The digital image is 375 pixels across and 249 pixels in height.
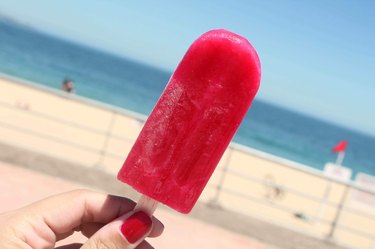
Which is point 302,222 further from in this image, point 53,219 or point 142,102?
point 142,102

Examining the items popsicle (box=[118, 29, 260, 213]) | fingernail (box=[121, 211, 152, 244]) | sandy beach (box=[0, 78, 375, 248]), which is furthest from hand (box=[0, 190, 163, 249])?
sandy beach (box=[0, 78, 375, 248])

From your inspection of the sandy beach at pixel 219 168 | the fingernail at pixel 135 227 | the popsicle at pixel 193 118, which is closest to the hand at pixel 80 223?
the fingernail at pixel 135 227

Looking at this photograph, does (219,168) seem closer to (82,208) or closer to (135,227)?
(82,208)

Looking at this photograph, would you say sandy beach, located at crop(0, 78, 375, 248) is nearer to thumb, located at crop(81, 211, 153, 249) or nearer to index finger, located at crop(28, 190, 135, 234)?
index finger, located at crop(28, 190, 135, 234)

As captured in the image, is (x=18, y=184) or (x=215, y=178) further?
(x=215, y=178)

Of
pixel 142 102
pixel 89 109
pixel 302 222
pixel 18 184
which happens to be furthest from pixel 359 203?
pixel 142 102

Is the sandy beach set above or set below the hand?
below
